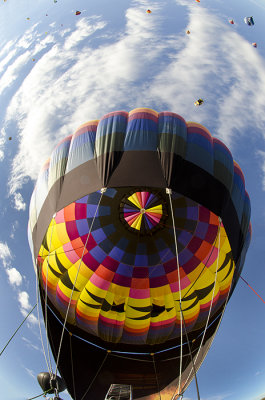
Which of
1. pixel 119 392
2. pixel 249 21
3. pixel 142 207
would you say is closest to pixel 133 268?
pixel 142 207

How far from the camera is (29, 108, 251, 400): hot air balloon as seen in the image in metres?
5.85

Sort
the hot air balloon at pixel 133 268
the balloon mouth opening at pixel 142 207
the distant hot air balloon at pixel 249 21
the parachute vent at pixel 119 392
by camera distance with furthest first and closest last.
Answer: the distant hot air balloon at pixel 249 21
the balloon mouth opening at pixel 142 207
the parachute vent at pixel 119 392
the hot air balloon at pixel 133 268

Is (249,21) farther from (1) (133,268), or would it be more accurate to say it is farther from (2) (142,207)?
(1) (133,268)

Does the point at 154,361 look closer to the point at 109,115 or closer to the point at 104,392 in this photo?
the point at 104,392

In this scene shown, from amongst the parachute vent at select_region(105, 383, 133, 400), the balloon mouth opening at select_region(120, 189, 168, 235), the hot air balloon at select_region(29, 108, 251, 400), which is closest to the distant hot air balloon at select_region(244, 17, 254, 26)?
the hot air balloon at select_region(29, 108, 251, 400)

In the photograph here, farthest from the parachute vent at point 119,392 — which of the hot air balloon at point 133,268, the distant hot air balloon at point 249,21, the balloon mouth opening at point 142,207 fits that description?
the distant hot air balloon at point 249,21

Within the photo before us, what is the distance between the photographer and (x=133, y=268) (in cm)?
688

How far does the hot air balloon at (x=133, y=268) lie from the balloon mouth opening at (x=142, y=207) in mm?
27

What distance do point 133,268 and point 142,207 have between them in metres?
1.69

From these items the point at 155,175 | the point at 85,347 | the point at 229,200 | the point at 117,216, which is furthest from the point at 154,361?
the point at 155,175

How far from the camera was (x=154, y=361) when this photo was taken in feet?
23.0

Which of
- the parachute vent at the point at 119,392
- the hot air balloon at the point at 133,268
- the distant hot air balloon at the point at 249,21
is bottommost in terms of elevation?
the parachute vent at the point at 119,392

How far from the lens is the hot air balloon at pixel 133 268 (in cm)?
585

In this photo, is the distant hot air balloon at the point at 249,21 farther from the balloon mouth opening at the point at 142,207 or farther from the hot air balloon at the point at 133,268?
the balloon mouth opening at the point at 142,207
